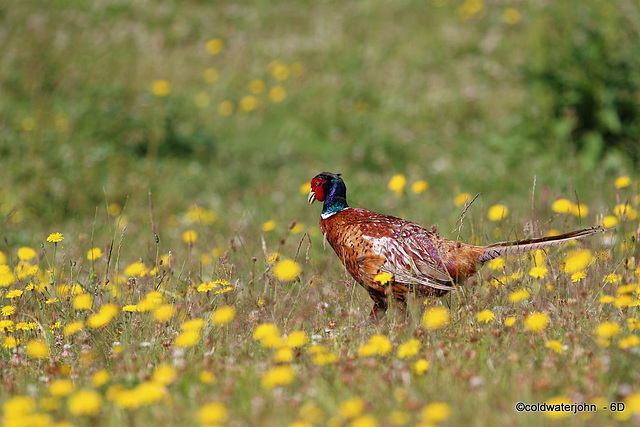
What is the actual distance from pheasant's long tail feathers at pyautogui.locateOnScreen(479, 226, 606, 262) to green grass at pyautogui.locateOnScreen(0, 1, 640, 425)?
0.67ft

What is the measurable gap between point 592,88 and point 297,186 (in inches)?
138

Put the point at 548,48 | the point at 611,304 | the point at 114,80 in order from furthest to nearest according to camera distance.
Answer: the point at 114,80 → the point at 548,48 → the point at 611,304

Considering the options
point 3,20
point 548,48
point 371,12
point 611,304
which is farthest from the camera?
point 371,12

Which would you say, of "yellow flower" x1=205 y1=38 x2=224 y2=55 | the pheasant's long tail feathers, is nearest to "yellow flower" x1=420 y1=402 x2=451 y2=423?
the pheasant's long tail feathers

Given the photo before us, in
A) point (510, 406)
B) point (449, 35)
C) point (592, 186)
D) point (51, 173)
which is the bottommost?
point (510, 406)

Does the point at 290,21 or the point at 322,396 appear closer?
the point at 322,396

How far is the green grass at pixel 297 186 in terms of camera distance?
266cm

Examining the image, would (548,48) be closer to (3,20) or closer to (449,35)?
(449,35)

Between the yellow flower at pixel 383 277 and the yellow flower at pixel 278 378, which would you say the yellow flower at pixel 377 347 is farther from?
the yellow flower at pixel 383 277

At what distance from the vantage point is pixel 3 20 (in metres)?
Answer: 11.2

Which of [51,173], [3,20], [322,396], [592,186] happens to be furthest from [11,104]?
[322,396]

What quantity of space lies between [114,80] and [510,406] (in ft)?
29.6

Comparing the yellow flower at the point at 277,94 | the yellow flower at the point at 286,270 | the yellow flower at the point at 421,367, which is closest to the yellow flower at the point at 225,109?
the yellow flower at the point at 277,94

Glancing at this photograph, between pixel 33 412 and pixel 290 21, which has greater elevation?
pixel 290 21
